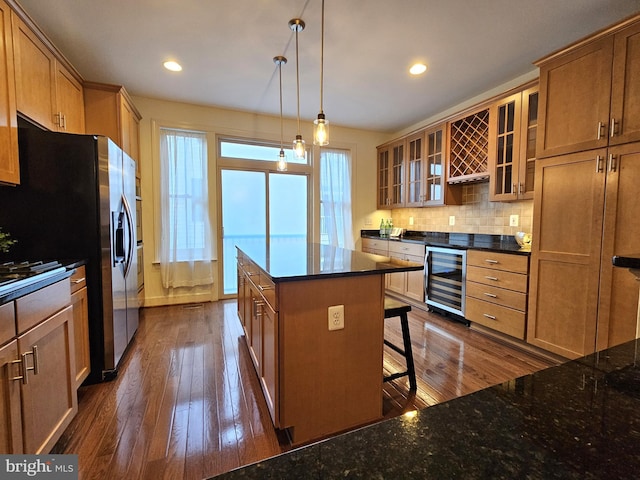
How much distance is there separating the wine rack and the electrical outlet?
2617 millimetres

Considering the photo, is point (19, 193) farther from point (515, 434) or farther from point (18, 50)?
point (515, 434)

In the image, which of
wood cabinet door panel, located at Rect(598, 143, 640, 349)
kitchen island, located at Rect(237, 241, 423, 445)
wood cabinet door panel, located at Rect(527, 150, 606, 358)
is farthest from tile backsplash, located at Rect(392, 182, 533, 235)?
kitchen island, located at Rect(237, 241, 423, 445)

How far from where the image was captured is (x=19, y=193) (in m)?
1.91

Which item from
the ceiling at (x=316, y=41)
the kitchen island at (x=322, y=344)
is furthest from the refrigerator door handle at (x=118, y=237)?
the ceiling at (x=316, y=41)

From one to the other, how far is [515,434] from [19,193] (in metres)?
2.75

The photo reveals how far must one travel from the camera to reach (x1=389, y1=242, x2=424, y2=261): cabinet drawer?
3.76m

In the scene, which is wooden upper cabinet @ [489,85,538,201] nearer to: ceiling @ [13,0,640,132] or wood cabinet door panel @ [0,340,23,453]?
ceiling @ [13,0,640,132]

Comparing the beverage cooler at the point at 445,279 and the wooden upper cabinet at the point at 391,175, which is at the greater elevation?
the wooden upper cabinet at the point at 391,175

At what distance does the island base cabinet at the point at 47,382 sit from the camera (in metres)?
1.25

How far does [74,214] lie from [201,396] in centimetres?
149

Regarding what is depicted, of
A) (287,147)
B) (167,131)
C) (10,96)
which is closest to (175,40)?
(10,96)

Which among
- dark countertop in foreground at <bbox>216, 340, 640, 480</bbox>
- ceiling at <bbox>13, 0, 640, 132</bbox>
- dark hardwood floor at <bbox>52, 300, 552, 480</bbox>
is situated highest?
ceiling at <bbox>13, 0, 640, 132</bbox>

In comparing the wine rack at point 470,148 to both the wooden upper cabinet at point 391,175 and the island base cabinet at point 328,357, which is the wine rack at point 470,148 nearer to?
the wooden upper cabinet at point 391,175

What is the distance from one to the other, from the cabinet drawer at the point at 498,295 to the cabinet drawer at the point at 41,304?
3.28m
